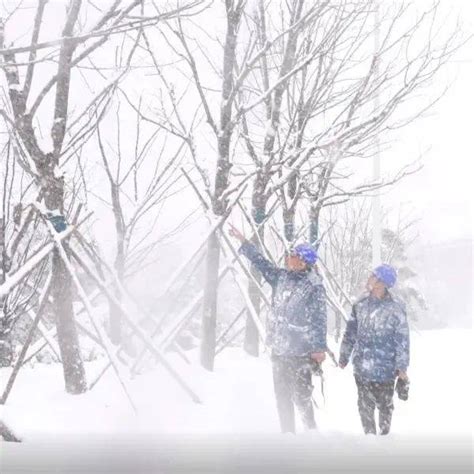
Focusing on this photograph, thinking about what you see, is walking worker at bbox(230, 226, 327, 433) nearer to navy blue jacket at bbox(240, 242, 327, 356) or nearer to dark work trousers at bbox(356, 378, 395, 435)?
navy blue jacket at bbox(240, 242, 327, 356)

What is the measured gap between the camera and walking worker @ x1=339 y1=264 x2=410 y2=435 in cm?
452

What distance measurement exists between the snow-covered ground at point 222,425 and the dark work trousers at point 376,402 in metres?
0.31

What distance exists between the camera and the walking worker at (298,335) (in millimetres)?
4512

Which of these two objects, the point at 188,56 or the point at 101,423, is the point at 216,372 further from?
the point at 188,56

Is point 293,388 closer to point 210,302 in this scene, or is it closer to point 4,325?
point 210,302

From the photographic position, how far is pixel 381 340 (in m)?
4.55

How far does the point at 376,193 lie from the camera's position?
36.2 ft

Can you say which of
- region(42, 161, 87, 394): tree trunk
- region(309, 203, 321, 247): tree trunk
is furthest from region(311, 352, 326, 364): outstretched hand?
region(309, 203, 321, 247): tree trunk

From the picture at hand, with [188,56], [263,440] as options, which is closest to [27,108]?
[188,56]

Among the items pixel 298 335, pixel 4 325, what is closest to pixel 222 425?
pixel 298 335

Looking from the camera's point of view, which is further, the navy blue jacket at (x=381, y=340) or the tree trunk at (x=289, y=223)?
the tree trunk at (x=289, y=223)

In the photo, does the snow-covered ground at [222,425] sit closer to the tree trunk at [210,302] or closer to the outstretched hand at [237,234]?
the tree trunk at [210,302]

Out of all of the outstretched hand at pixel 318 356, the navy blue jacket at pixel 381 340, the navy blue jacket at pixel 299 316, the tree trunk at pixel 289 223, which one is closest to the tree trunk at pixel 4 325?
the tree trunk at pixel 289 223

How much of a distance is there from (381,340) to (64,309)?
8.95 feet
